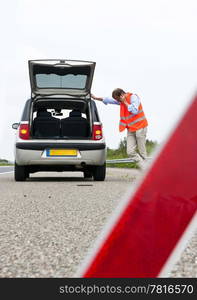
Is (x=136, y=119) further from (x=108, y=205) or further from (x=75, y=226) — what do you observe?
(x=75, y=226)

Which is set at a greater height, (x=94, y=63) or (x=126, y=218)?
(x=126, y=218)

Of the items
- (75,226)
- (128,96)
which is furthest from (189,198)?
(128,96)

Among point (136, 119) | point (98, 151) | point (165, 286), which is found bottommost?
point (98, 151)

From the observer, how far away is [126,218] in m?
0.93

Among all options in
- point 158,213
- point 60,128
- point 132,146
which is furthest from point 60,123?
point 158,213

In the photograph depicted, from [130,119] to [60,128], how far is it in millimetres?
2425

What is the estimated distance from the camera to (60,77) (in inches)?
402

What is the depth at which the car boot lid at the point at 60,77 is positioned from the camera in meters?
9.98

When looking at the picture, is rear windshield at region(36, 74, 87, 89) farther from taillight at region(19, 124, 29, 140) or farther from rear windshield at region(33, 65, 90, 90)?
taillight at region(19, 124, 29, 140)

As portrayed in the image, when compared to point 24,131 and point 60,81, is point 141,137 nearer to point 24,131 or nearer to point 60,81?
point 60,81

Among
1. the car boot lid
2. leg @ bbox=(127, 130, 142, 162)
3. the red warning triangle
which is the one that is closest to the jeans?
leg @ bbox=(127, 130, 142, 162)

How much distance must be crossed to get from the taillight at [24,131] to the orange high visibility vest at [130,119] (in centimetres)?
209

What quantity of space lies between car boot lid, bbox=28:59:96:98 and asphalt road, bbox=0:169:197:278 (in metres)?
3.98

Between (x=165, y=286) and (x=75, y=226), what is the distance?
2848mm
